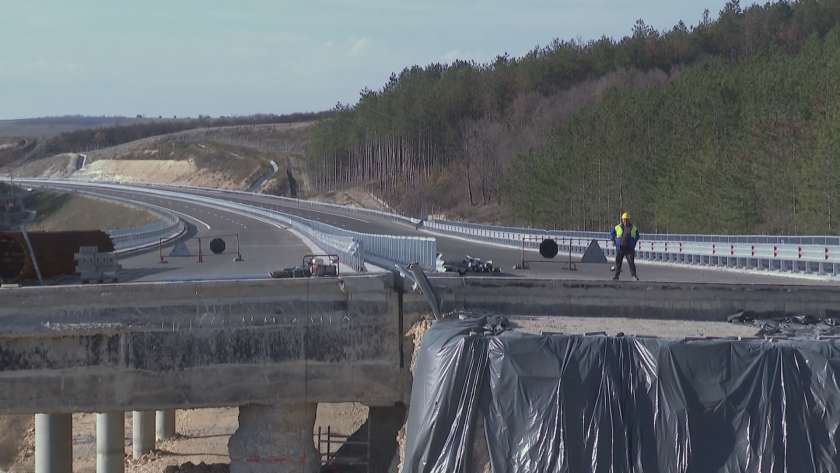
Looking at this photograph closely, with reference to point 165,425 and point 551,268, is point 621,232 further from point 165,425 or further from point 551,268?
point 551,268

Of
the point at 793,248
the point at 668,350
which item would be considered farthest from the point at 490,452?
the point at 793,248

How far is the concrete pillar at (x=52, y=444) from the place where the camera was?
56.5 ft

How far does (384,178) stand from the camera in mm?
Answer: 131750

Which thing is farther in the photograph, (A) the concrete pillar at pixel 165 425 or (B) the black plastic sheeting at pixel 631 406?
(A) the concrete pillar at pixel 165 425

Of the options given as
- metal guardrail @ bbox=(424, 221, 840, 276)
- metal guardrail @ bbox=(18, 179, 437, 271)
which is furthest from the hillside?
metal guardrail @ bbox=(18, 179, 437, 271)

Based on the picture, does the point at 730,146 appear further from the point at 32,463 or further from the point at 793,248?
the point at 32,463

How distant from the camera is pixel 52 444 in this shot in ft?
56.8

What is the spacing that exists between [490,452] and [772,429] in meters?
3.37

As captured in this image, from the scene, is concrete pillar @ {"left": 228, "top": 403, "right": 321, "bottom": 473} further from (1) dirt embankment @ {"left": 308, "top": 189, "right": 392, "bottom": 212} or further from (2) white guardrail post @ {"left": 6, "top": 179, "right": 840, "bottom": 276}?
(1) dirt embankment @ {"left": 308, "top": 189, "right": 392, "bottom": 212}

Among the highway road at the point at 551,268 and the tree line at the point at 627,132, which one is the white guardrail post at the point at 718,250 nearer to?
the highway road at the point at 551,268

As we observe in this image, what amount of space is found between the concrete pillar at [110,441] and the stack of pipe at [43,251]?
347cm

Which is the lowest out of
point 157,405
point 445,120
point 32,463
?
point 32,463

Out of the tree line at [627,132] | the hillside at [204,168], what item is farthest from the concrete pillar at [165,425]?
the hillside at [204,168]

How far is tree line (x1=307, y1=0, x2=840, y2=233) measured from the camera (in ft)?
177
